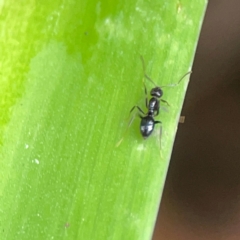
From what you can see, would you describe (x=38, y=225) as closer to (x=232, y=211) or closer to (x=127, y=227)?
(x=127, y=227)

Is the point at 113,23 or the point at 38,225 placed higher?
the point at 113,23

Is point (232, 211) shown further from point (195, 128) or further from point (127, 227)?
point (127, 227)

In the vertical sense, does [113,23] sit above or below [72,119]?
above

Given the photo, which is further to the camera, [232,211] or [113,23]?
[232,211]

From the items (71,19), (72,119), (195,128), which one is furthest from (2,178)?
(195,128)

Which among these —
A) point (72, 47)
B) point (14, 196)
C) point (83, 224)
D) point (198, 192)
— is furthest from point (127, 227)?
point (198, 192)

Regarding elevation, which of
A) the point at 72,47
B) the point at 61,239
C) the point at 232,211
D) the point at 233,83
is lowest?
the point at 61,239
